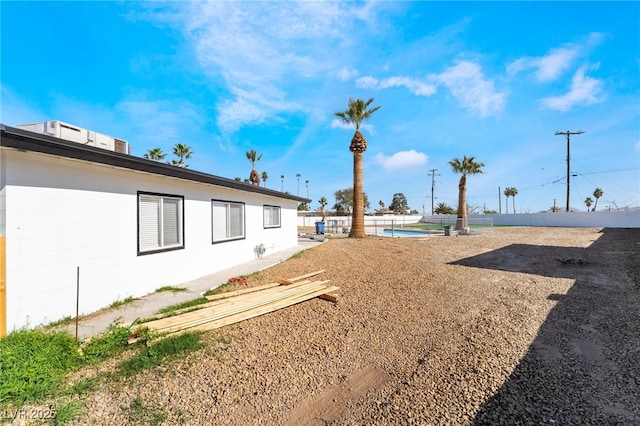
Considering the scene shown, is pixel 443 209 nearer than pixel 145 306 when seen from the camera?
No

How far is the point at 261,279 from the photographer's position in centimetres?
766

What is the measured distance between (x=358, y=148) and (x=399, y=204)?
2790 inches

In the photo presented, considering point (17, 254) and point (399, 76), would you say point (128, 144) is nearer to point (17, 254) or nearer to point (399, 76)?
point (17, 254)

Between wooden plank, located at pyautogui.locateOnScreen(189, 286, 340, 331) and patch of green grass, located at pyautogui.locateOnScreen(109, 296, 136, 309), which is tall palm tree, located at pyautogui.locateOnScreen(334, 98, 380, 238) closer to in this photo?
wooden plank, located at pyautogui.locateOnScreen(189, 286, 340, 331)

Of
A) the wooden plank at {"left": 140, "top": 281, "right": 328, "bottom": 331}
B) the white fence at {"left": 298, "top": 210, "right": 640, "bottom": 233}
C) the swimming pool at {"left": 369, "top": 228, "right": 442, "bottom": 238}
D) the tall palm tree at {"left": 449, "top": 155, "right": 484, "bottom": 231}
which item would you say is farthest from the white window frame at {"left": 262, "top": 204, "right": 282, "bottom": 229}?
the tall palm tree at {"left": 449, "top": 155, "right": 484, "bottom": 231}

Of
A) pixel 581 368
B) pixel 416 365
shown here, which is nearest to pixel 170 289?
pixel 416 365

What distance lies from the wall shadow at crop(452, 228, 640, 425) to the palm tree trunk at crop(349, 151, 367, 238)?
42.2ft

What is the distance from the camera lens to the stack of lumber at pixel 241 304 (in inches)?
167

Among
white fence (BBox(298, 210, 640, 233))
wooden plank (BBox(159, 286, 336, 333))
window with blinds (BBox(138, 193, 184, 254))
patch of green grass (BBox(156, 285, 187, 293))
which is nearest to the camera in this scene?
wooden plank (BBox(159, 286, 336, 333))

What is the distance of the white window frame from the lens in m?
11.9

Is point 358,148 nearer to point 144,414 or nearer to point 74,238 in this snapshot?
point 74,238

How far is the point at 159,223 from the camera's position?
6.43 meters

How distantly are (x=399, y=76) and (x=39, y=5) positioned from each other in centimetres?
1193

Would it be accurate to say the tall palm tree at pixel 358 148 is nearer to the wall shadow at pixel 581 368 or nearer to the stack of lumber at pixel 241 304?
the stack of lumber at pixel 241 304
